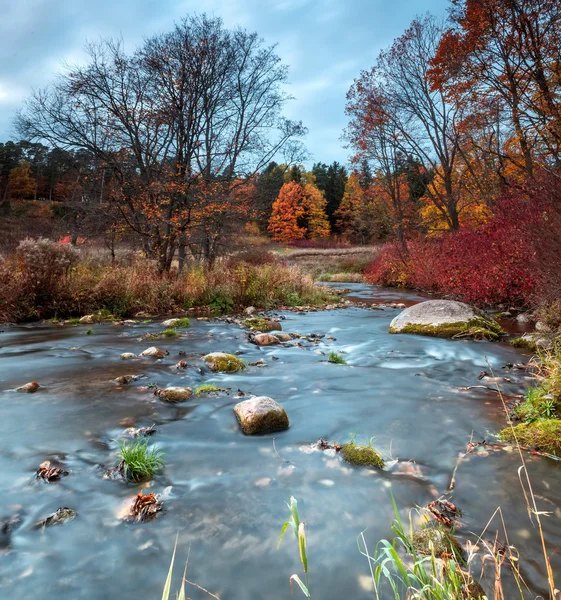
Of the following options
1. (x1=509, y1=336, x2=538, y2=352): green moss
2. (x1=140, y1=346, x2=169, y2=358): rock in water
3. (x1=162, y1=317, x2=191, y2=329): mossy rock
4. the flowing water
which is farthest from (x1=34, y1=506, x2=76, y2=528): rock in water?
(x1=509, y1=336, x2=538, y2=352): green moss

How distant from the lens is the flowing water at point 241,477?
72.3 inches

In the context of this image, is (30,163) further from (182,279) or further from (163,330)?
(163,330)

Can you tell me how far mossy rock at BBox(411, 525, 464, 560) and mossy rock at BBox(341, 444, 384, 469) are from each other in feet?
2.46

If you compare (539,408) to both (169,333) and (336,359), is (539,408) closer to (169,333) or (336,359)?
(336,359)

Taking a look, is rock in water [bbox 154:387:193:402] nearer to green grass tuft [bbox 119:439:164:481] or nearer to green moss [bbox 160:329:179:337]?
green grass tuft [bbox 119:439:164:481]

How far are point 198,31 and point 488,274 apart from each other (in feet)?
38.2

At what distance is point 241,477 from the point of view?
103 inches

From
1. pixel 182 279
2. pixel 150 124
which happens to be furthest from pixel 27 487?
pixel 150 124

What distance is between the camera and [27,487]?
7.89 feet

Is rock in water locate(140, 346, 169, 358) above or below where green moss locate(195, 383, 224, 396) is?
above

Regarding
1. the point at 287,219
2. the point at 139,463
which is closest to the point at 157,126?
the point at 139,463

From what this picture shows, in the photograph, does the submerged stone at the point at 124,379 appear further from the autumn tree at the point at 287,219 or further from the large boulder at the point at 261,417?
the autumn tree at the point at 287,219

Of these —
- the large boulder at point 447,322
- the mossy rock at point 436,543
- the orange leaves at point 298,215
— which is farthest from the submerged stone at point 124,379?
the orange leaves at point 298,215

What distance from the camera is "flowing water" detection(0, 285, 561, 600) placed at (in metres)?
1.84
